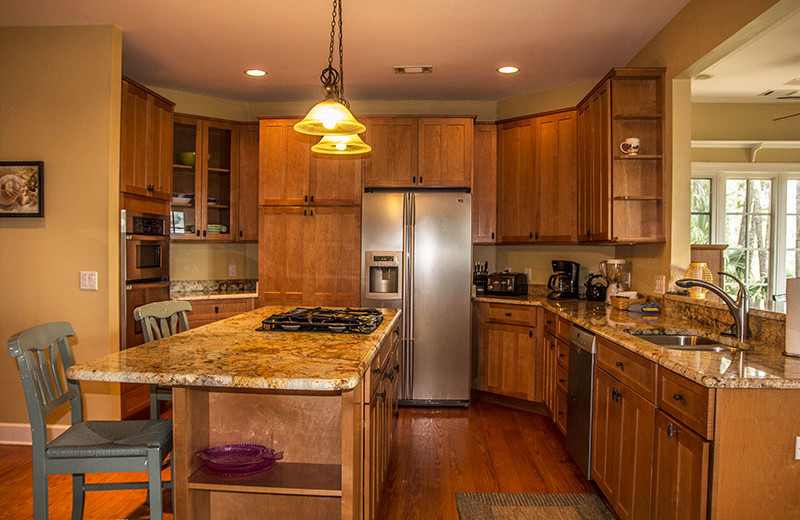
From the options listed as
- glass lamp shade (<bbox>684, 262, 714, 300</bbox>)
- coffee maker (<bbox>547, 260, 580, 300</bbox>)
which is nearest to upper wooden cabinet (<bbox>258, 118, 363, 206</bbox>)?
coffee maker (<bbox>547, 260, 580, 300</bbox>)

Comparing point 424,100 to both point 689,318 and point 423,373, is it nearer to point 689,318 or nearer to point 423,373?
point 423,373

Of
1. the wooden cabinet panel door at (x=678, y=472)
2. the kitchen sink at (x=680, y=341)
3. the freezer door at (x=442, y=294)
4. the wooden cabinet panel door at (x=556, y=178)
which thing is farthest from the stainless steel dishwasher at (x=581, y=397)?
the wooden cabinet panel door at (x=556, y=178)

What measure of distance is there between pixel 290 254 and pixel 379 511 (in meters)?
2.55

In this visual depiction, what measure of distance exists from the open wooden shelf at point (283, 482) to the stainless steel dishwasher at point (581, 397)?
5.03 feet

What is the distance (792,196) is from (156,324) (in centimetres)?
613

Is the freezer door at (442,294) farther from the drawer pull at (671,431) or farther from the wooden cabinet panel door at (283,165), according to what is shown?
the drawer pull at (671,431)

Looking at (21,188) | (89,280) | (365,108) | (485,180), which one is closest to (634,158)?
(485,180)

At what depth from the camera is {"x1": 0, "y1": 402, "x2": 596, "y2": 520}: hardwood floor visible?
103 inches

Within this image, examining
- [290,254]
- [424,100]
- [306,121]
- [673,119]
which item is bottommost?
[290,254]

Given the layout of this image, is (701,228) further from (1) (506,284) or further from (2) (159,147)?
(2) (159,147)

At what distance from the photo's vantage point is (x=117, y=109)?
3.49 meters

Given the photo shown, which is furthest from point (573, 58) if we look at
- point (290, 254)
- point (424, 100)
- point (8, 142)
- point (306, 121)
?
point (8, 142)

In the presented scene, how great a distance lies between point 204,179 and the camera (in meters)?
4.67

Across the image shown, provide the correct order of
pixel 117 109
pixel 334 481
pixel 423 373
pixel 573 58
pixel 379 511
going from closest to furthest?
1. pixel 334 481
2. pixel 379 511
3. pixel 117 109
4. pixel 573 58
5. pixel 423 373
